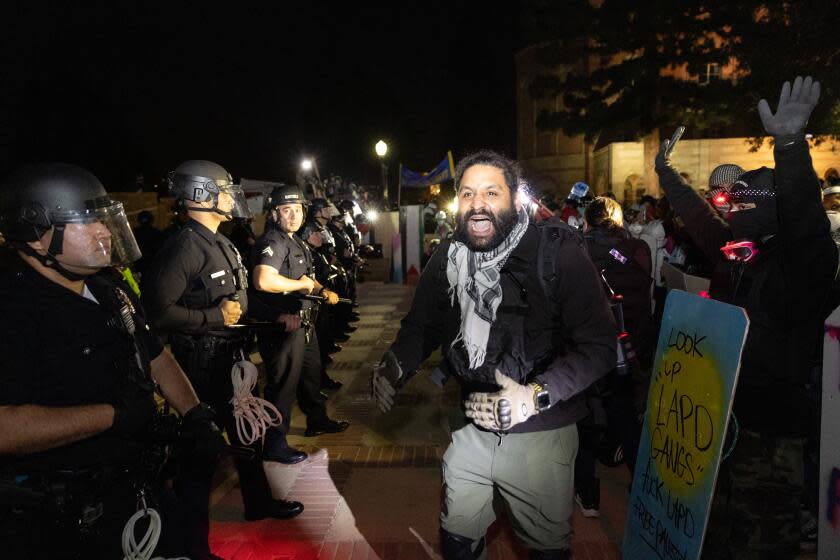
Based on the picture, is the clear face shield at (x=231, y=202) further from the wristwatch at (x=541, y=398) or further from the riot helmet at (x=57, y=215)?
the wristwatch at (x=541, y=398)

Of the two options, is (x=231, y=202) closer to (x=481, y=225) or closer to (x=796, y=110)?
(x=481, y=225)

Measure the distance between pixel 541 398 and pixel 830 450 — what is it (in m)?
1.13

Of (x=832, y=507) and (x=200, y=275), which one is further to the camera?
(x=200, y=275)

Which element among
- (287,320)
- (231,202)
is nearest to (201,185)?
(231,202)

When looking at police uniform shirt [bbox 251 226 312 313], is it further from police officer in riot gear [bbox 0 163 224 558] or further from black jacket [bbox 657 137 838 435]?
black jacket [bbox 657 137 838 435]

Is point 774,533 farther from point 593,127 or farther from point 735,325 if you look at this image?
point 593,127

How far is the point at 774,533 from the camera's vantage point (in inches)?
107

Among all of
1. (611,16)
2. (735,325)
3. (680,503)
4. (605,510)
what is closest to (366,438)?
(605,510)

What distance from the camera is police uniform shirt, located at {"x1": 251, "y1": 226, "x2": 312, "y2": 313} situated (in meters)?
5.30

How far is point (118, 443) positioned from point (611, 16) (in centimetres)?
2467

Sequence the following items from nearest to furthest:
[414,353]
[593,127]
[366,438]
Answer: [414,353] → [366,438] → [593,127]

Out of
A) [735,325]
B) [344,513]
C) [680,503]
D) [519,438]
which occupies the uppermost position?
[735,325]

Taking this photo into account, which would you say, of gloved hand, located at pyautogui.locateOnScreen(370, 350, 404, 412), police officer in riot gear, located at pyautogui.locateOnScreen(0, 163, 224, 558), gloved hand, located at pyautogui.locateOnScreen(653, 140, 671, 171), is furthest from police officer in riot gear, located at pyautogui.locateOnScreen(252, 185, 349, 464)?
gloved hand, located at pyautogui.locateOnScreen(653, 140, 671, 171)

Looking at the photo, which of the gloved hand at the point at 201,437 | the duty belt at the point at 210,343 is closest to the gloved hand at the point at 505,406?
the gloved hand at the point at 201,437
